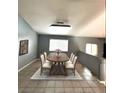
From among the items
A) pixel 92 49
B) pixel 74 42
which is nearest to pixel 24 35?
pixel 74 42

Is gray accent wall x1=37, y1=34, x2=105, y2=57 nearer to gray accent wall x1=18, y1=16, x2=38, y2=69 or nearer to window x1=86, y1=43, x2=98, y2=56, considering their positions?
window x1=86, y1=43, x2=98, y2=56

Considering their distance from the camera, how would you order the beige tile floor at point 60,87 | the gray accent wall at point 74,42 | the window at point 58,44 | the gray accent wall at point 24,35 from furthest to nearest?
the window at point 58,44 < the gray accent wall at point 74,42 < the gray accent wall at point 24,35 < the beige tile floor at point 60,87

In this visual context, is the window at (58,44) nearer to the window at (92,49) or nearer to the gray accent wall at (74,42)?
the gray accent wall at (74,42)

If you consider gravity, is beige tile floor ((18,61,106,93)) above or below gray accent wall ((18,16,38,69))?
below

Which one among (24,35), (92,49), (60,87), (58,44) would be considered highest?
(24,35)

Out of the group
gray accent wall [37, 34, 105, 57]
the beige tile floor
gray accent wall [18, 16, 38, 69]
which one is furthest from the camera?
gray accent wall [37, 34, 105, 57]

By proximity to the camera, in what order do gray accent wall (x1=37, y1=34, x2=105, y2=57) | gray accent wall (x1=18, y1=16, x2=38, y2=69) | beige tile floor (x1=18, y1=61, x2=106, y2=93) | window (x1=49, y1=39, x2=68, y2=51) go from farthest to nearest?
window (x1=49, y1=39, x2=68, y2=51)
gray accent wall (x1=37, y1=34, x2=105, y2=57)
gray accent wall (x1=18, y1=16, x2=38, y2=69)
beige tile floor (x1=18, y1=61, x2=106, y2=93)

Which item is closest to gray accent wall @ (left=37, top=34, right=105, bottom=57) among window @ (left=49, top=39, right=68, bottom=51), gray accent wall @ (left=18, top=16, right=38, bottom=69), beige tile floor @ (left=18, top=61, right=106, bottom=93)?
window @ (left=49, top=39, right=68, bottom=51)

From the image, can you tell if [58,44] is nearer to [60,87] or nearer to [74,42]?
[74,42]

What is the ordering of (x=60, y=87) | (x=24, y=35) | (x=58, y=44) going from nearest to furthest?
1. (x=60, y=87)
2. (x=24, y=35)
3. (x=58, y=44)

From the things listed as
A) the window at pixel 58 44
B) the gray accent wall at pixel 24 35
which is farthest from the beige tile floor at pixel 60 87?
the window at pixel 58 44
